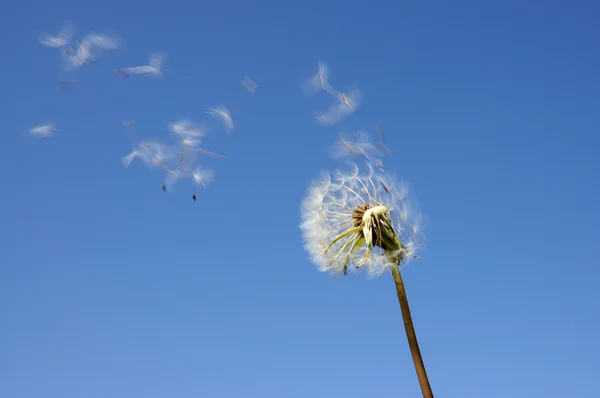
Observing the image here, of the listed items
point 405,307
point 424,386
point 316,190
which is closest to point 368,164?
point 316,190

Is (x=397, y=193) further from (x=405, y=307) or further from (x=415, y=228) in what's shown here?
(x=405, y=307)

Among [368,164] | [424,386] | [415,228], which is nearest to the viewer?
[424,386]

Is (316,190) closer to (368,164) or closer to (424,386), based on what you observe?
(368,164)

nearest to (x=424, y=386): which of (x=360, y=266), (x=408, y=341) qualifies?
(x=408, y=341)

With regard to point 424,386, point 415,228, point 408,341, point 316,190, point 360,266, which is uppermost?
point 316,190

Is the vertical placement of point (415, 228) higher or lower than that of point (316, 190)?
lower

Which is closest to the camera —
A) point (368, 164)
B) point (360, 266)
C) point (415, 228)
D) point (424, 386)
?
point (424, 386)

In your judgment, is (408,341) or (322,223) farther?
(322,223)

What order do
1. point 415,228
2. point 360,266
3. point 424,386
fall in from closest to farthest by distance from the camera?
point 424,386 → point 360,266 → point 415,228

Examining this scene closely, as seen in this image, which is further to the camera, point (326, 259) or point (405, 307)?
point (326, 259)
